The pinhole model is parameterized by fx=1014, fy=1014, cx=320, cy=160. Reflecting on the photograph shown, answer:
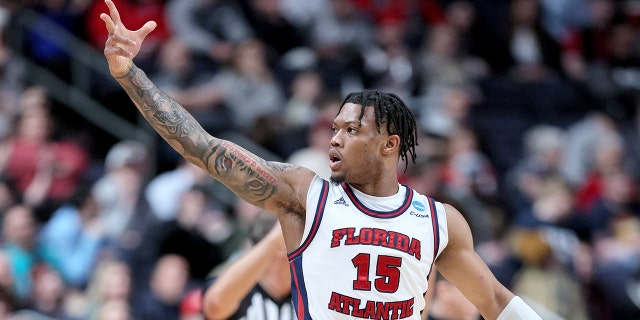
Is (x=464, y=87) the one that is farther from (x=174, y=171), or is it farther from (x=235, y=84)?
(x=174, y=171)

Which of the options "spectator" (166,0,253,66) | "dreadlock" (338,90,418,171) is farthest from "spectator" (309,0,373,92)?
"dreadlock" (338,90,418,171)

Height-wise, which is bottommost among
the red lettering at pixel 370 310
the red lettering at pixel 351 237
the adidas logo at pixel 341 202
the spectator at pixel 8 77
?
the red lettering at pixel 370 310

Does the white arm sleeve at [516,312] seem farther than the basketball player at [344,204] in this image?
Yes

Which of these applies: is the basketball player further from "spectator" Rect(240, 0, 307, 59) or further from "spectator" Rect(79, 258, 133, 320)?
"spectator" Rect(240, 0, 307, 59)

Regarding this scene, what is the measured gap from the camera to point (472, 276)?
17.1ft

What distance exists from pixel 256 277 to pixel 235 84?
6629 millimetres

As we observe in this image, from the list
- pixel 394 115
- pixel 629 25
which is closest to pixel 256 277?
pixel 394 115

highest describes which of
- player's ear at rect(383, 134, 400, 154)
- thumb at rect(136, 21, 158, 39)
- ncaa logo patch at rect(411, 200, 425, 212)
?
thumb at rect(136, 21, 158, 39)

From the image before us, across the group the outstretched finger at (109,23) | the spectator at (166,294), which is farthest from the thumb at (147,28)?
the spectator at (166,294)

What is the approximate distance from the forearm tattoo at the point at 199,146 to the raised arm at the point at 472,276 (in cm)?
97

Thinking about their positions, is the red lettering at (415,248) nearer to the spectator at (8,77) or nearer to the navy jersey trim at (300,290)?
the navy jersey trim at (300,290)

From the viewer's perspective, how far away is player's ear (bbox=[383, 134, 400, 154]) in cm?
506

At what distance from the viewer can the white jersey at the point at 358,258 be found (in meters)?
4.83

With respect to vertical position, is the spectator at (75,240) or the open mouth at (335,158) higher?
the spectator at (75,240)
